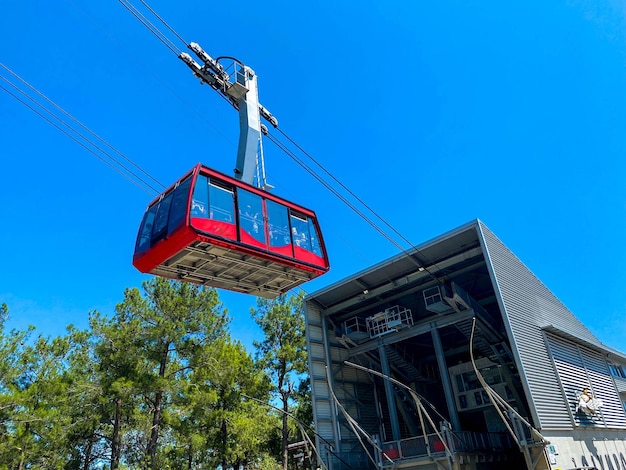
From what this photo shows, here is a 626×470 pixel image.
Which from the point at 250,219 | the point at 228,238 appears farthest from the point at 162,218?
the point at 250,219

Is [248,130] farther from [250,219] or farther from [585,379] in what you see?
[585,379]

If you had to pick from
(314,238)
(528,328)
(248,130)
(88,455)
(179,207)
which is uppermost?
(248,130)

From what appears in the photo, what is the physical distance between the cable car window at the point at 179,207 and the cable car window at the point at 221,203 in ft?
1.88

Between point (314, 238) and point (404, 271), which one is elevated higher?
point (404, 271)

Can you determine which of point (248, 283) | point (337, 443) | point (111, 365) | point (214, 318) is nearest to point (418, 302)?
point (337, 443)

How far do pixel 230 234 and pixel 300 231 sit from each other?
8.40ft

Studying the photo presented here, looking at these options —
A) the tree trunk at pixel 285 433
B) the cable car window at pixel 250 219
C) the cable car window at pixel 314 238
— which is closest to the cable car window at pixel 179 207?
the cable car window at pixel 250 219

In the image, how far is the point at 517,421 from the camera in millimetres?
16891

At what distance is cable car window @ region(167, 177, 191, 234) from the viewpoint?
10508 mm

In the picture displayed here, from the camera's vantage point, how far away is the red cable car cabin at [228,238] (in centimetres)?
1064

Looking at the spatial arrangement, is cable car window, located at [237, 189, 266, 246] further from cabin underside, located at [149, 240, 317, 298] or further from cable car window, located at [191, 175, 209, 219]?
cable car window, located at [191, 175, 209, 219]

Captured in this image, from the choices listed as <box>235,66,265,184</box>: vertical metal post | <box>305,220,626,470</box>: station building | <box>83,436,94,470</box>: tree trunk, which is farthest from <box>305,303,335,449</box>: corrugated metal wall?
<box>83,436,94,470</box>: tree trunk

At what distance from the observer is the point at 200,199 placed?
10664mm

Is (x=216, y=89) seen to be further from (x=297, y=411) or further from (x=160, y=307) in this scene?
(x=297, y=411)
